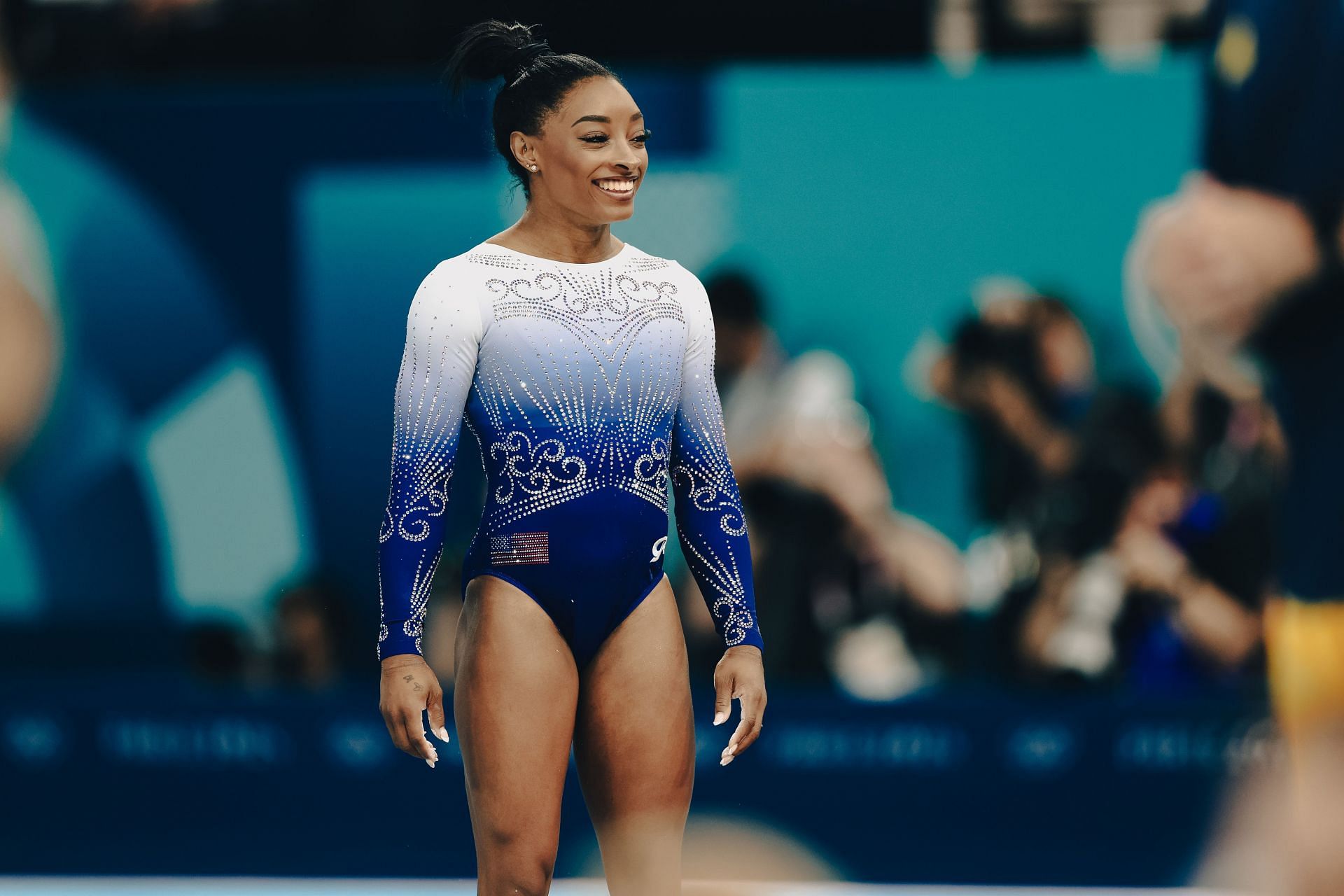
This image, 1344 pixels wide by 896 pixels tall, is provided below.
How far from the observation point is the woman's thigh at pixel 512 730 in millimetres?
2258

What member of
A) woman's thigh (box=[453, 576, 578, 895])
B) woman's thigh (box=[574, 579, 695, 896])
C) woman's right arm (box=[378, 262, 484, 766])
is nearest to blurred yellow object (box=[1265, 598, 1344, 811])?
woman's thigh (box=[574, 579, 695, 896])

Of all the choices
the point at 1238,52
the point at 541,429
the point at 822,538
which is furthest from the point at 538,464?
the point at 822,538

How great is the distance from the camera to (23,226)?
5.46m

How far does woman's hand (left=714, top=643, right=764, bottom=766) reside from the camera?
2375 millimetres

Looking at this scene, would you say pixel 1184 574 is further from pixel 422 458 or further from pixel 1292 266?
pixel 422 458

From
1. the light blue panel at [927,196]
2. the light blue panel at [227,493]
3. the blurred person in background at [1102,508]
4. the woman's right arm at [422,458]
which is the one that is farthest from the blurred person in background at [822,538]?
the woman's right arm at [422,458]

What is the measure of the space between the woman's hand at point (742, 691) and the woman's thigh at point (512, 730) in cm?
24

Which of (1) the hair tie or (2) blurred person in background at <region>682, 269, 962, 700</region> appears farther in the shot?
(2) blurred person in background at <region>682, 269, 962, 700</region>

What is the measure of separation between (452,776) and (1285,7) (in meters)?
3.62

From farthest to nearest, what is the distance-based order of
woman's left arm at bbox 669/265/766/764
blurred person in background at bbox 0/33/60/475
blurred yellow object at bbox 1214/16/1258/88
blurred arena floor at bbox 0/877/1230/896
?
1. blurred person in background at bbox 0/33/60/475
2. blurred arena floor at bbox 0/877/1230/896
3. blurred yellow object at bbox 1214/16/1258/88
4. woman's left arm at bbox 669/265/766/764

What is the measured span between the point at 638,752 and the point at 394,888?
3.19 metres

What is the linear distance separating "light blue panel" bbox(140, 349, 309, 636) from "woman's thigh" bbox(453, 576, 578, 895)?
3.08 meters

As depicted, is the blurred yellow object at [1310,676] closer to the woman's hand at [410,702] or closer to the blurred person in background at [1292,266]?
the blurred person in background at [1292,266]

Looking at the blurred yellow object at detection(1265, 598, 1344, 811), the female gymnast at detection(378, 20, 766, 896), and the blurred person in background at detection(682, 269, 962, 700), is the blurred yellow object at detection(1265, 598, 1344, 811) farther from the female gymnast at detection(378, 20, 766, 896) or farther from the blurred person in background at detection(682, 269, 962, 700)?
the blurred person in background at detection(682, 269, 962, 700)
